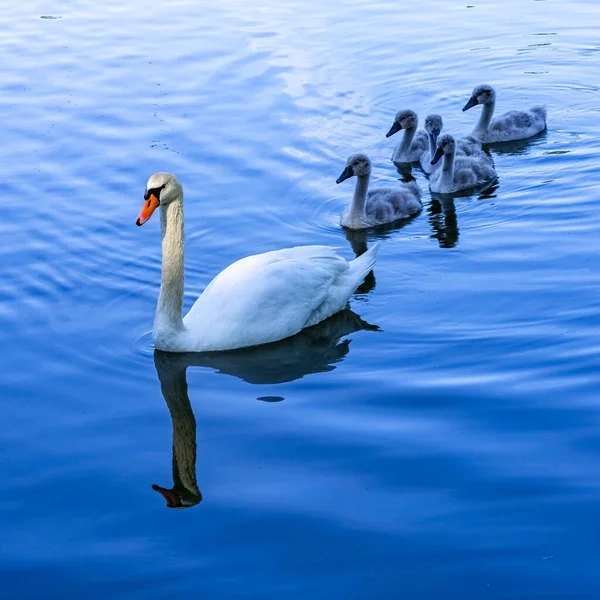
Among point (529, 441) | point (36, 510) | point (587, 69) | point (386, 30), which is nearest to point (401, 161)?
point (587, 69)

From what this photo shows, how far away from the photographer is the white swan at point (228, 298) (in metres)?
8.22

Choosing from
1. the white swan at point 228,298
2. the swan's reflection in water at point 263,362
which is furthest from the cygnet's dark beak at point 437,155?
the white swan at point 228,298

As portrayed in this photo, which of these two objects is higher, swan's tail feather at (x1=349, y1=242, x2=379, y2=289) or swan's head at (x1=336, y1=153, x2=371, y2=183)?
swan's head at (x1=336, y1=153, x2=371, y2=183)

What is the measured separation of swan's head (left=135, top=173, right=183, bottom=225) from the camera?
26.7 feet

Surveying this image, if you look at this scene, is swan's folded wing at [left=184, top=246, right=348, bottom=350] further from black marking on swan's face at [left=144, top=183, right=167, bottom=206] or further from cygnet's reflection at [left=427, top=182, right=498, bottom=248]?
cygnet's reflection at [left=427, top=182, right=498, bottom=248]

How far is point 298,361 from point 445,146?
486 centimetres

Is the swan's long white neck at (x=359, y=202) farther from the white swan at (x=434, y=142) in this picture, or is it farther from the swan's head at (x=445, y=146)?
the white swan at (x=434, y=142)

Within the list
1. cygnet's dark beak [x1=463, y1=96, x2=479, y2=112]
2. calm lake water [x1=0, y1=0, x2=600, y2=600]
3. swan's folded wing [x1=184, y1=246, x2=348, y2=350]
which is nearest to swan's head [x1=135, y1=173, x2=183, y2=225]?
swan's folded wing [x1=184, y1=246, x2=348, y2=350]

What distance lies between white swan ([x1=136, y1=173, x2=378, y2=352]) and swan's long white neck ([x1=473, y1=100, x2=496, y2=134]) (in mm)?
6102

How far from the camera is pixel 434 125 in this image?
530 inches

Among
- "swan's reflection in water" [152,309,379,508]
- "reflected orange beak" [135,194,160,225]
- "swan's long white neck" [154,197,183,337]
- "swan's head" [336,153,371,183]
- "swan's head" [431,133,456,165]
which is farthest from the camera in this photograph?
"swan's head" [431,133,456,165]

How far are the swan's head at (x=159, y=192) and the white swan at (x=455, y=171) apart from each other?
186 inches

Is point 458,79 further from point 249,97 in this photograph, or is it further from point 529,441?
point 529,441

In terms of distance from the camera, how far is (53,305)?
366 inches
